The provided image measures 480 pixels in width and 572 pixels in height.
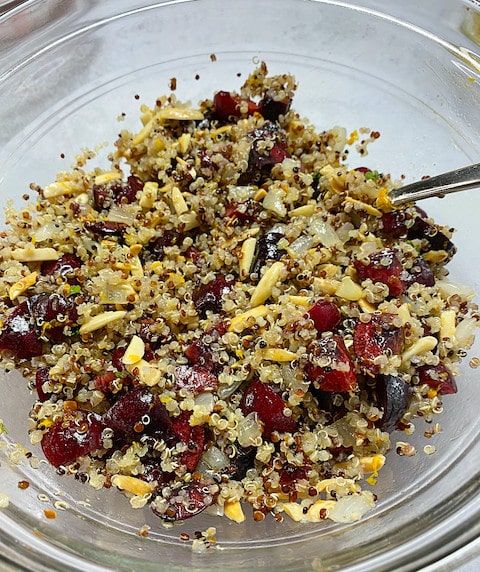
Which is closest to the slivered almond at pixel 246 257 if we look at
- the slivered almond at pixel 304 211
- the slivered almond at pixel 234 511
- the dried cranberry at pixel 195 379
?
the slivered almond at pixel 304 211

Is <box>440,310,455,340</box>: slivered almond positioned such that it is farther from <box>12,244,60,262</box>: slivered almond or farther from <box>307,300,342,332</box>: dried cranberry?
<box>12,244,60,262</box>: slivered almond

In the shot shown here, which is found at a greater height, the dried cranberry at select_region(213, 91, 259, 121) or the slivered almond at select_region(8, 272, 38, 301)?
A: the dried cranberry at select_region(213, 91, 259, 121)

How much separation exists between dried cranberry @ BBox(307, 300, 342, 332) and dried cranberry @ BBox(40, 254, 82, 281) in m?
0.51

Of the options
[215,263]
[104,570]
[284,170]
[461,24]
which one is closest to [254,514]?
[104,570]

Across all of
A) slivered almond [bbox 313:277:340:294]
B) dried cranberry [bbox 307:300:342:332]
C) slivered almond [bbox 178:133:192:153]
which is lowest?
dried cranberry [bbox 307:300:342:332]

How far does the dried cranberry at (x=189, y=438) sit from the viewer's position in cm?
113

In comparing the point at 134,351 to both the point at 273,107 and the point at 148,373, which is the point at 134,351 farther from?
the point at 273,107

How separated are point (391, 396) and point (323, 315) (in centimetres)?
19

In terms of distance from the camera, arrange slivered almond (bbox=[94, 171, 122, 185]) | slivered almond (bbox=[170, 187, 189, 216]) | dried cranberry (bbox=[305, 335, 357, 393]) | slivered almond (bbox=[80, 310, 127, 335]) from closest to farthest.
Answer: dried cranberry (bbox=[305, 335, 357, 393]) → slivered almond (bbox=[80, 310, 127, 335]) → slivered almond (bbox=[170, 187, 189, 216]) → slivered almond (bbox=[94, 171, 122, 185])

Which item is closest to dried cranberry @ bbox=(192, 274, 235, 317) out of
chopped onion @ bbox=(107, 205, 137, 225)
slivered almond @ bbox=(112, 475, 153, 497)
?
chopped onion @ bbox=(107, 205, 137, 225)

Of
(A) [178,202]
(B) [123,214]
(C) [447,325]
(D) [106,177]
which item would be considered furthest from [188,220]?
(C) [447,325]

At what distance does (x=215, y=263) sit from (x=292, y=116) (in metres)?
0.45

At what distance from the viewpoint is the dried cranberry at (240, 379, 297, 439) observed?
1.13 m

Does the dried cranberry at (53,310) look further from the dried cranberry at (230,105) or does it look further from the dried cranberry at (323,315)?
the dried cranberry at (230,105)
